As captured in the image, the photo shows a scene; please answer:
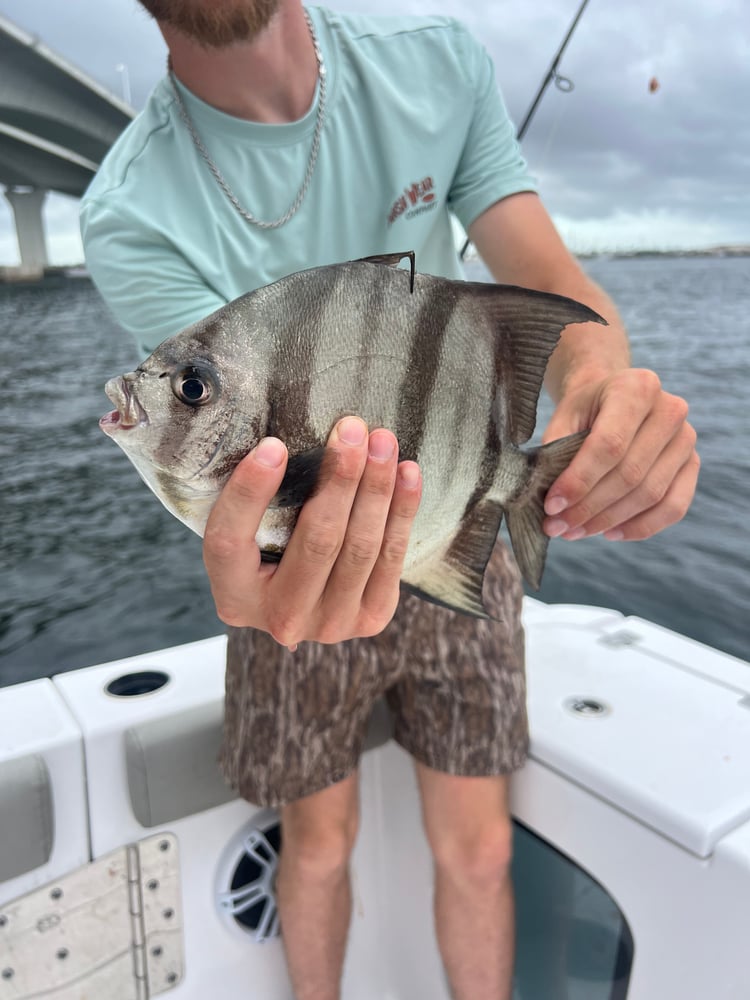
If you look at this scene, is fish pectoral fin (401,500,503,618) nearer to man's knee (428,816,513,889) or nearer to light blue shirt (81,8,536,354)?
light blue shirt (81,8,536,354)

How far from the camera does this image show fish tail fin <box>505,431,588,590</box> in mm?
1168

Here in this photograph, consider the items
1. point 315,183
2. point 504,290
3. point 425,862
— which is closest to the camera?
point 504,290

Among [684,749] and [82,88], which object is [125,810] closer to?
[684,749]

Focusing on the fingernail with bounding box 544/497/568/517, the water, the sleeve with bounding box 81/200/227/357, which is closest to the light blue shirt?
the sleeve with bounding box 81/200/227/357

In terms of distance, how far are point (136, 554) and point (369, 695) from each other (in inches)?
227

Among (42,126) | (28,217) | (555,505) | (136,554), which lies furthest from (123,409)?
(28,217)

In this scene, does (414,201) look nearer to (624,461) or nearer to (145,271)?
(145,271)

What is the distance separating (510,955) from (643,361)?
13214 millimetres

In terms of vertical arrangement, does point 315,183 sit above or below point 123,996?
above

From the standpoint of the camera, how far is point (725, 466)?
837cm

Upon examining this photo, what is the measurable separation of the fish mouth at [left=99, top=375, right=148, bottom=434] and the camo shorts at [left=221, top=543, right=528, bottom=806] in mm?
863

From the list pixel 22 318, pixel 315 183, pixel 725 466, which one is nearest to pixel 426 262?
pixel 315 183

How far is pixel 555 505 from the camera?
1192mm

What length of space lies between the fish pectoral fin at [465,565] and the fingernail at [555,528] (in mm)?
115
